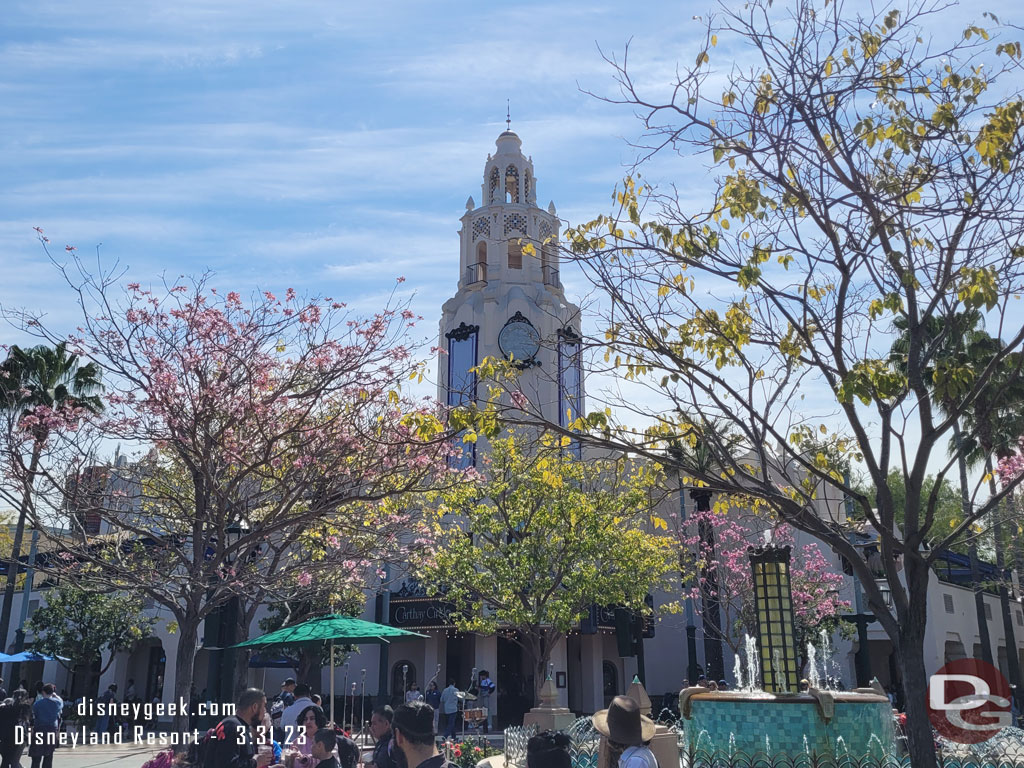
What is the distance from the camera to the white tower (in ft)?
124

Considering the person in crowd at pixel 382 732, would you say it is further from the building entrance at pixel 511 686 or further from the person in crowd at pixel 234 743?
the building entrance at pixel 511 686

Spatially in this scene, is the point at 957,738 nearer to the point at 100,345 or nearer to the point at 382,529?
the point at 382,529

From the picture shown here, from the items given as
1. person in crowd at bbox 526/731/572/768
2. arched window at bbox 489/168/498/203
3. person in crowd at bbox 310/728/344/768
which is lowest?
person in crowd at bbox 310/728/344/768

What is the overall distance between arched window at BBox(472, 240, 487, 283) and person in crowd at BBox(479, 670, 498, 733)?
1840 centimetres

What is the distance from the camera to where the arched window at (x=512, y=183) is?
138 ft

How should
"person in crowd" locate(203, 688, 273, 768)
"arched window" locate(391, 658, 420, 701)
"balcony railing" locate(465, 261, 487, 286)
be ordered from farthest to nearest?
"balcony railing" locate(465, 261, 487, 286) < "arched window" locate(391, 658, 420, 701) < "person in crowd" locate(203, 688, 273, 768)

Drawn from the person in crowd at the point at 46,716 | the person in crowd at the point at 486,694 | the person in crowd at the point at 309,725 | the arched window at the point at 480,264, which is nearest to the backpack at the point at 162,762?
the person in crowd at the point at 309,725

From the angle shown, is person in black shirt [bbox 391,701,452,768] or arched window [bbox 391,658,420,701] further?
arched window [bbox 391,658,420,701]

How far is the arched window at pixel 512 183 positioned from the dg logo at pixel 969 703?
27.4 metres

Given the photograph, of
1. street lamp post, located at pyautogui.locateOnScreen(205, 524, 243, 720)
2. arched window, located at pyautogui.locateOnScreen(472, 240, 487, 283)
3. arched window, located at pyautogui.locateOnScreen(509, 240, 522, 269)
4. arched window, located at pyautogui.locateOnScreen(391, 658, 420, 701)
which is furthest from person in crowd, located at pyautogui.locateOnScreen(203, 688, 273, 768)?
arched window, located at pyautogui.locateOnScreen(472, 240, 487, 283)

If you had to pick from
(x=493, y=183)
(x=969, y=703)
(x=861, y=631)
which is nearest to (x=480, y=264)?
(x=493, y=183)

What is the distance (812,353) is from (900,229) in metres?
1.53

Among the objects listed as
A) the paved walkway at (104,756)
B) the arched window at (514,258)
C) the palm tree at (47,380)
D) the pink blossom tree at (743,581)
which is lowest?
the paved walkway at (104,756)

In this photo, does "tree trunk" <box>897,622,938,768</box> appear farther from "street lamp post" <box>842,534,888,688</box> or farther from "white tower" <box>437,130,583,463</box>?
"white tower" <box>437,130,583,463</box>
